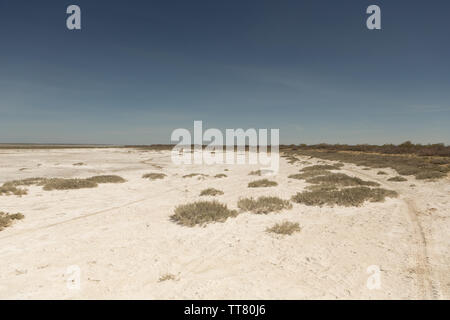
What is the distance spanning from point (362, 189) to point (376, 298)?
8.49 metres

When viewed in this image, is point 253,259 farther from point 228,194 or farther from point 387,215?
point 228,194

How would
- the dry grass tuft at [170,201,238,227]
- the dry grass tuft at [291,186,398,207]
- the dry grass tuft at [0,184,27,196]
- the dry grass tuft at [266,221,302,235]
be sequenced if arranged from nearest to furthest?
1. the dry grass tuft at [266,221,302,235]
2. the dry grass tuft at [170,201,238,227]
3. the dry grass tuft at [291,186,398,207]
4. the dry grass tuft at [0,184,27,196]

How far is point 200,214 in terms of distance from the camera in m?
7.56

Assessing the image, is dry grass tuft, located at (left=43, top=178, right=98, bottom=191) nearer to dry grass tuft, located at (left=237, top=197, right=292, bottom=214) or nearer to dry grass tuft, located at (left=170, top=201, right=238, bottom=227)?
dry grass tuft, located at (left=170, top=201, right=238, bottom=227)

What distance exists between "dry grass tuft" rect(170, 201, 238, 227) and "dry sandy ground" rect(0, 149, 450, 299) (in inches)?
11.9

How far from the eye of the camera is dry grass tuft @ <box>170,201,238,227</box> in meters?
7.29

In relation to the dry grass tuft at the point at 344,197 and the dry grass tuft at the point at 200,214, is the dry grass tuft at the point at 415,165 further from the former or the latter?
the dry grass tuft at the point at 200,214

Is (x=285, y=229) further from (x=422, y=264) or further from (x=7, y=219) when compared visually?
(x=7, y=219)

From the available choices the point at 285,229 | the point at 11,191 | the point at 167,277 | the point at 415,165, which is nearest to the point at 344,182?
the point at 285,229

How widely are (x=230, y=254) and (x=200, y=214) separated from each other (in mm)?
2609

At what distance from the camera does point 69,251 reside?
530cm

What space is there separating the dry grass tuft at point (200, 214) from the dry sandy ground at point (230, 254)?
30cm

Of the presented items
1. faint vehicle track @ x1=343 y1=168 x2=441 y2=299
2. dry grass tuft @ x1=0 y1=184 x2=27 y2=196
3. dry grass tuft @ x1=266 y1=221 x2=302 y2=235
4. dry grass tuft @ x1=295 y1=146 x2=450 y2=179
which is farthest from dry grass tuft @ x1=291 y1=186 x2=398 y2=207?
dry grass tuft @ x1=0 y1=184 x2=27 y2=196

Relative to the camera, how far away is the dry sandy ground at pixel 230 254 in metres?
3.76
